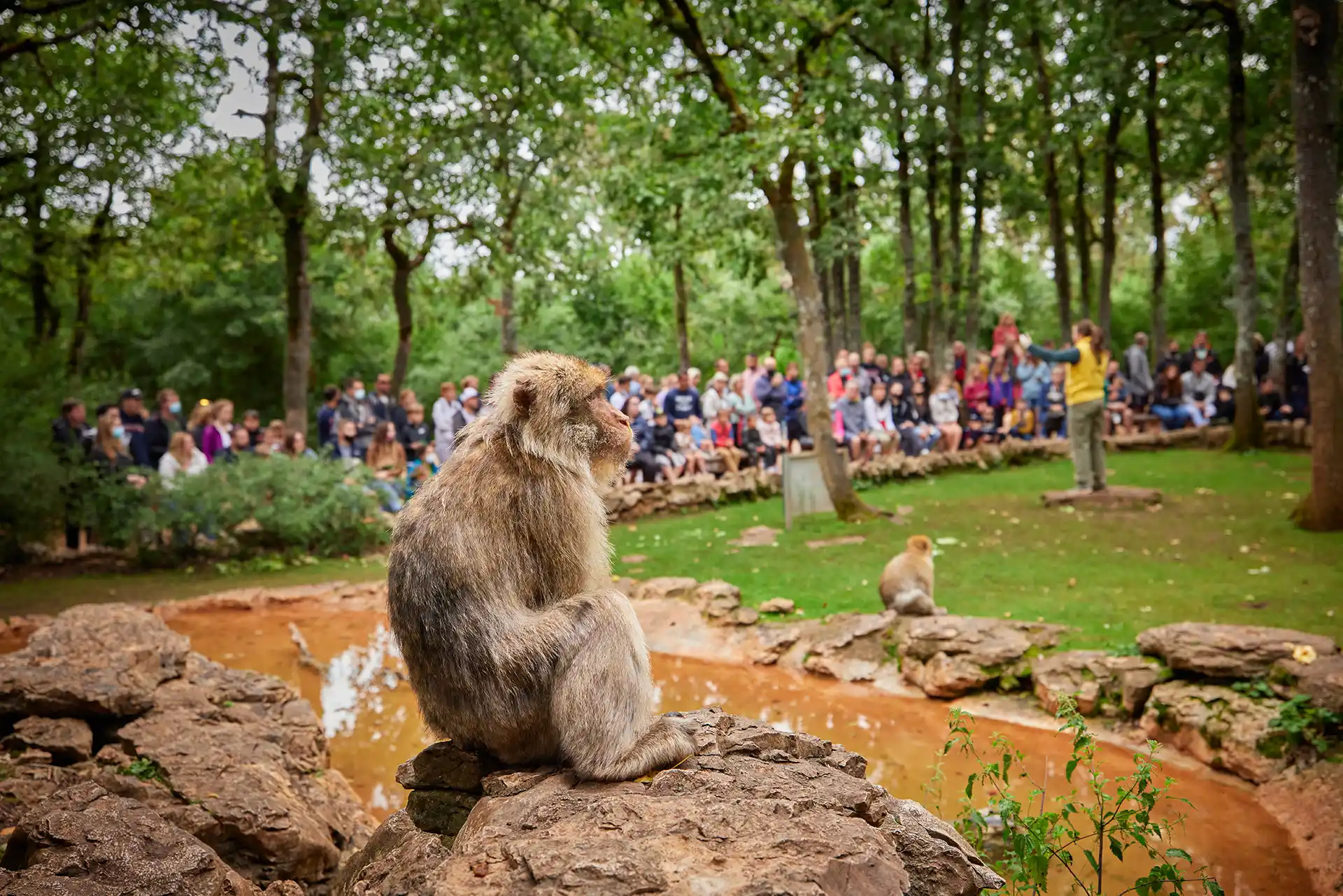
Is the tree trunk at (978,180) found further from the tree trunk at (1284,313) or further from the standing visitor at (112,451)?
the standing visitor at (112,451)

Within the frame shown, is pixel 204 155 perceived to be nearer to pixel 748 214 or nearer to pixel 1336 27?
pixel 748 214

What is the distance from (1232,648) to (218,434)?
12.7 m

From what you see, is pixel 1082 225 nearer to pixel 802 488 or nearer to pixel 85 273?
pixel 802 488

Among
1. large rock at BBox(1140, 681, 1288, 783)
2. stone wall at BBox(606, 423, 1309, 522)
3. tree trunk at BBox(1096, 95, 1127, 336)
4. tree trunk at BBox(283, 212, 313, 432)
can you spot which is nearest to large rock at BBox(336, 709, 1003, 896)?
large rock at BBox(1140, 681, 1288, 783)

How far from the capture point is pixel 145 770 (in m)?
4.71

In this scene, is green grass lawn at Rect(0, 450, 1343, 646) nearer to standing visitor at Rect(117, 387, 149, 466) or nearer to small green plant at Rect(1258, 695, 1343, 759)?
small green plant at Rect(1258, 695, 1343, 759)

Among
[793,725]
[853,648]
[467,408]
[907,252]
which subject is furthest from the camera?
[907,252]

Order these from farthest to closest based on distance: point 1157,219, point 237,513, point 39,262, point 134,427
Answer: point 1157,219
point 39,262
point 134,427
point 237,513

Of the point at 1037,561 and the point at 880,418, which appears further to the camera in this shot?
the point at 880,418

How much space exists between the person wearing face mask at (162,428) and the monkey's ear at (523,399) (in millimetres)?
11303

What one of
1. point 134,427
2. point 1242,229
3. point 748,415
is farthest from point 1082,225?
point 134,427

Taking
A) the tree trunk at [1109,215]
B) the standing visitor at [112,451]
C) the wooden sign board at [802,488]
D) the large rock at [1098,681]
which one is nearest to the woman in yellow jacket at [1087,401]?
the wooden sign board at [802,488]

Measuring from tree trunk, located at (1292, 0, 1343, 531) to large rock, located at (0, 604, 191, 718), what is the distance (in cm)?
1005

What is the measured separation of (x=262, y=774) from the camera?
4738mm
